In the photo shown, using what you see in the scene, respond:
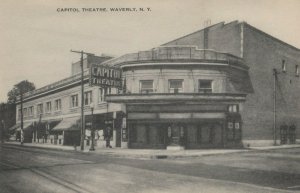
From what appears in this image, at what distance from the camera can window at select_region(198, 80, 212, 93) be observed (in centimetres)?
2875

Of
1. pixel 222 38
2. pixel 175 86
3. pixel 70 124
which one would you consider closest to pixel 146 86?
pixel 175 86

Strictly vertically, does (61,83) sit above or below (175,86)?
above

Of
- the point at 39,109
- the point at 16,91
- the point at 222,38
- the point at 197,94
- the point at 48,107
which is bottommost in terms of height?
the point at 39,109

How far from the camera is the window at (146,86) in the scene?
95.0ft

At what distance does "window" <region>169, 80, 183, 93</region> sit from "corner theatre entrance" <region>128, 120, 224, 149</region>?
7.80 feet

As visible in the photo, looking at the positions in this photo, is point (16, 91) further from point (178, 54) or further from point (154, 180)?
point (154, 180)

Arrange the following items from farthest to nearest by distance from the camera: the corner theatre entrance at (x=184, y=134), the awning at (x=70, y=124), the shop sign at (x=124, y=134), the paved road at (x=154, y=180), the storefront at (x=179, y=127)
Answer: the awning at (x=70, y=124) < the shop sign at (x=124, y=134) < the corner theatre entrance at (x=184, y=134) < the storefront at (x=179, y=127) < the paved road at (x=154, y=180)

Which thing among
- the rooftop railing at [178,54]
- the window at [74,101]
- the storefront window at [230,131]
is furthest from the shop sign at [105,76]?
the window at [74,101]

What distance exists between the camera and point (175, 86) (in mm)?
28844

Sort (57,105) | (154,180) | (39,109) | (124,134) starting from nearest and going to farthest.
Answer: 1. (154,180)
2. (124,134)
3. (57,105)
4. (39,109)

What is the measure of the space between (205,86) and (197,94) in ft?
7.23

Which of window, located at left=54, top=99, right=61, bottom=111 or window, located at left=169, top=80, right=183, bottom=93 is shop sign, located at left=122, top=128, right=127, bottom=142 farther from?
window, located at left=54, top=99, right=61, bottom=111

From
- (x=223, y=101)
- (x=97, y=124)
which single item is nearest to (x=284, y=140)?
(x=223, y=101)

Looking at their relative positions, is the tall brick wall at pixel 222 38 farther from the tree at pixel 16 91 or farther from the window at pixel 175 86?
the tree at pixel 16 91
